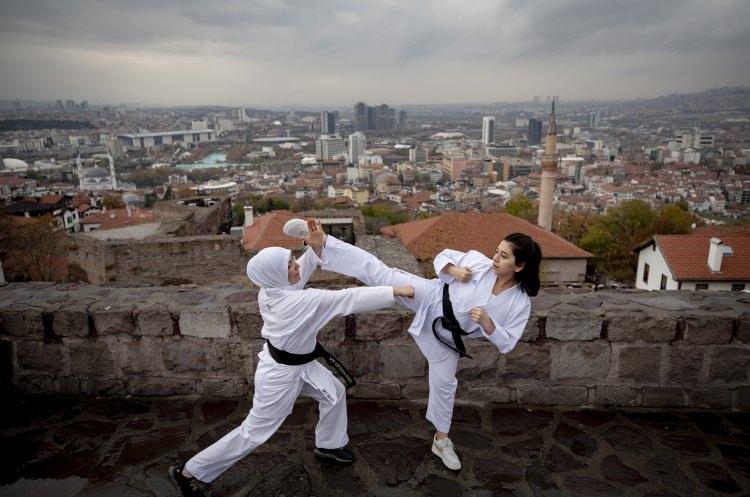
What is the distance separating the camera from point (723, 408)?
10.4ft

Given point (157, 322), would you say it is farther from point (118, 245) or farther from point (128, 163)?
point (128, 163)

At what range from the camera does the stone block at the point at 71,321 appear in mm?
3246

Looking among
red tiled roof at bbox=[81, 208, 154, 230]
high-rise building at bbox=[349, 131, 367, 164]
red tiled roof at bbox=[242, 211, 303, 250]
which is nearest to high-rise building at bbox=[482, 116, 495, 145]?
high-rise building at bbox=[349, 131, 367, 164]

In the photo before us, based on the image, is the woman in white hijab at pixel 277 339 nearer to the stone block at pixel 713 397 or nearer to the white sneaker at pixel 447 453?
the white sneaker at pixel 447 453

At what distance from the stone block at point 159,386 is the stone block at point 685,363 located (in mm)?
3171

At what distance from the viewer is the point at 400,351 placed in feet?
10.5

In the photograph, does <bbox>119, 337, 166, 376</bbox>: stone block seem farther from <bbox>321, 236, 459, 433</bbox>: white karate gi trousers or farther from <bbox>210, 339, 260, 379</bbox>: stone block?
<bbox>321, 236, 459, 433</bbox>: white karate gi trousers

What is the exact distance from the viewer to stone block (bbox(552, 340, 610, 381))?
3146mm

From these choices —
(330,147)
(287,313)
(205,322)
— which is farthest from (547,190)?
(330,147)

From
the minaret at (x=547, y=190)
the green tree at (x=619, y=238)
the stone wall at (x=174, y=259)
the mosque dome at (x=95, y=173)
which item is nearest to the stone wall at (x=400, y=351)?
the stone wall at (x=174, y=259)

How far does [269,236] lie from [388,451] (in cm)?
Result: 1552

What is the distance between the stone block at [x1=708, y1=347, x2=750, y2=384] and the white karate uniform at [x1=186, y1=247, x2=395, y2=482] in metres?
2.29

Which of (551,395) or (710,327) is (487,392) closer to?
(551,395)

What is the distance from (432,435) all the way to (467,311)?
0.91 meters
